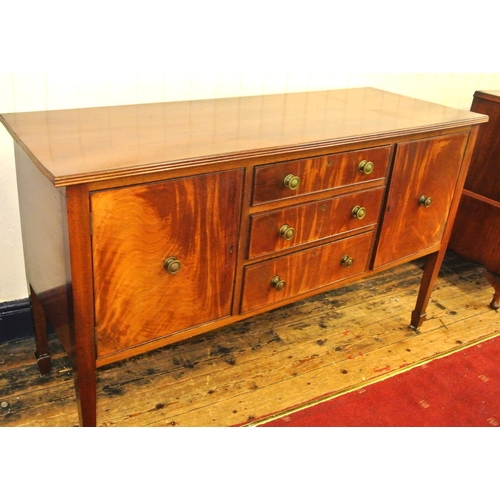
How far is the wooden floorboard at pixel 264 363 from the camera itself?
1.99 m

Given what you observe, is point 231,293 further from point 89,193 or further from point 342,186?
point 89,193

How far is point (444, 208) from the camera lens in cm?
231

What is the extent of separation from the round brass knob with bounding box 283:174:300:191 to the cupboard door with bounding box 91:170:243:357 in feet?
0.53

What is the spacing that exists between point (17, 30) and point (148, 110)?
49 centimetres

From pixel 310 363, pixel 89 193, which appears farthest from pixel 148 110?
pixel 310 363

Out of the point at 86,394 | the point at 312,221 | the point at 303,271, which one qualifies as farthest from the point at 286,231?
the point at 86,394

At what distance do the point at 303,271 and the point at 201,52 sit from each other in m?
0.92

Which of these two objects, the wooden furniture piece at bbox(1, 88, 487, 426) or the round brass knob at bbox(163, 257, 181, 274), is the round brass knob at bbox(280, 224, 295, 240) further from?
the round brass knob at bbox(163, 257, 181, 274)

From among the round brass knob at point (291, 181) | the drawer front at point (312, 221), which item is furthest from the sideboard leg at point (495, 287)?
the round brass knob at point (291, 181)

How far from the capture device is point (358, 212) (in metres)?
1.97

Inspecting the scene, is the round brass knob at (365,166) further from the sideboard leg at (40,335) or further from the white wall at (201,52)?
the sideboard leg at (40,335)

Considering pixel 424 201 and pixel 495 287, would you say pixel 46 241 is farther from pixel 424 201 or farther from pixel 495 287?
pixel 495 287

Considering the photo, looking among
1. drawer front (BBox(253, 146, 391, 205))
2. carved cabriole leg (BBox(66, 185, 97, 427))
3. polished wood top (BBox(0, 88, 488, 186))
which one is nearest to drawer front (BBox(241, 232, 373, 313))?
drawer front (BBox(253, 146, 391, 205))
